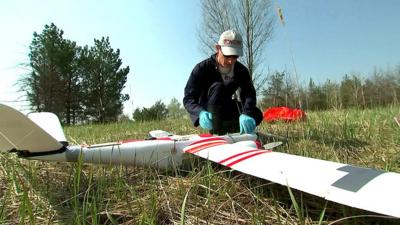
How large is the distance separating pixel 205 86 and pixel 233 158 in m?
2.01

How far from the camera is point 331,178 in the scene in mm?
1459

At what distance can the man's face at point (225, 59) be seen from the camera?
3778 millimetres

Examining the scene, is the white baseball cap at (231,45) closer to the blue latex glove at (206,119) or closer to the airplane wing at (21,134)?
the blue latex glove at (206,119)

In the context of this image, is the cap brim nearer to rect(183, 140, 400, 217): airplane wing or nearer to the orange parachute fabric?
rect(183, 140, 400, 217): airplane wing

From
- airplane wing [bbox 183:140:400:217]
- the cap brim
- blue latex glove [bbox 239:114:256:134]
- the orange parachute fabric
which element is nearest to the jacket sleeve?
the cap brim

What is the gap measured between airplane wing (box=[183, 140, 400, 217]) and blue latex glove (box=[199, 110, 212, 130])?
1506mm

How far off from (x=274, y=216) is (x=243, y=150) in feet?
2.07

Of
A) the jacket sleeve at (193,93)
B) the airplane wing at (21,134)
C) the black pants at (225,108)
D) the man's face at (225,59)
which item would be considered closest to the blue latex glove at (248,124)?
the black pants at (225,108)

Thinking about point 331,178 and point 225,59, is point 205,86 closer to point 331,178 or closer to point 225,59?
point 225,59

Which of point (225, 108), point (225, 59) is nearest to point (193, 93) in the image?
point (225, 108)

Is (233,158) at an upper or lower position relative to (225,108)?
lower

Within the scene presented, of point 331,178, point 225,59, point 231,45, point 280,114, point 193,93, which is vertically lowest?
point 331,178

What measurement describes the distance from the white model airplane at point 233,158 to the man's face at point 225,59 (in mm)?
922

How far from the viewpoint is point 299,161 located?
1.77 meters
